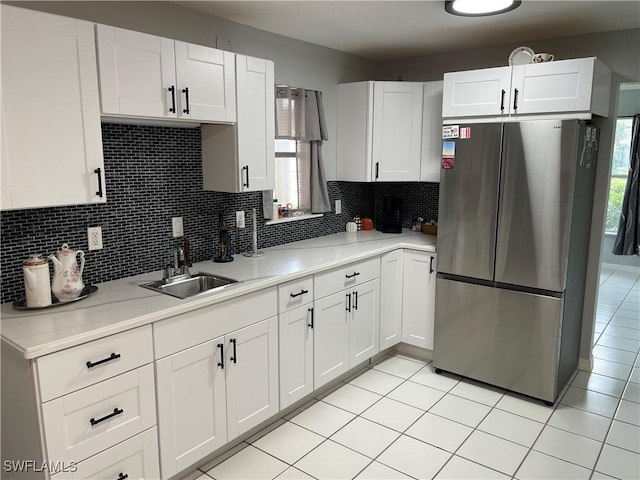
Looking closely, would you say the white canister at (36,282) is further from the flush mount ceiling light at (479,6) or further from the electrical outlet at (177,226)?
the flush mount ceiling light at (479,6)

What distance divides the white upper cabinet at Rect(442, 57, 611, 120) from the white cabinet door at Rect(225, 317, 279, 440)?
6.41 ft

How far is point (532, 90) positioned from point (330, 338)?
2.04 m

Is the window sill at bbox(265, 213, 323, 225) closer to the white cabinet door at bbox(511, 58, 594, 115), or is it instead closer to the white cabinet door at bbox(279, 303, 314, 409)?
the white cabinet door at bbox(279, 303, 314, 409)

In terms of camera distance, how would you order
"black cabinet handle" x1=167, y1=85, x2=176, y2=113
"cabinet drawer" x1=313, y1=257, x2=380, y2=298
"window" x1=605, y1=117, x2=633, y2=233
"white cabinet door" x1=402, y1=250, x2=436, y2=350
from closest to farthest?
"black cabinet handle" x1=167, y1=85, x2=176, y2=113, "cabinet drawer" x1=313, y1=257, x2=380, y2=298, "white cabinet door" x1=402, y1=250, x2=436, y2=350, "window" x1=605, y1=117, x2=633, y2=233

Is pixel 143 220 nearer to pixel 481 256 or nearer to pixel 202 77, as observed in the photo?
pixel 202 77

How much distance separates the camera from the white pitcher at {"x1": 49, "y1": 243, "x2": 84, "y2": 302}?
2.11 m

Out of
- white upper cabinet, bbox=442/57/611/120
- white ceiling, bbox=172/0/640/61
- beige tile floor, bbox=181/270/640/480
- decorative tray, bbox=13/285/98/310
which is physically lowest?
beige tile floor, bbox=181/270/640/480

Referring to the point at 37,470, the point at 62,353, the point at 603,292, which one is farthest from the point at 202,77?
the point at 603,292

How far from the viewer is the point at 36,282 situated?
2.02 metres

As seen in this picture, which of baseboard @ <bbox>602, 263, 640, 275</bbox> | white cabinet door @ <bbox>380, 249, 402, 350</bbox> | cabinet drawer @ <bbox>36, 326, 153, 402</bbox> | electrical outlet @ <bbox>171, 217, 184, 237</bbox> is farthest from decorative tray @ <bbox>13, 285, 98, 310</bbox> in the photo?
baseboard @ <bbox>602, 263, 640, 275</bbox>

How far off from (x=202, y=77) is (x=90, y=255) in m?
1.09

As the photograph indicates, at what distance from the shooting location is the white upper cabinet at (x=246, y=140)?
107 inches

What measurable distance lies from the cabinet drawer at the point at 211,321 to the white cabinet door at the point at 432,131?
1859 millimetres

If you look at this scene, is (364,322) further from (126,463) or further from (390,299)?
(126,463)
